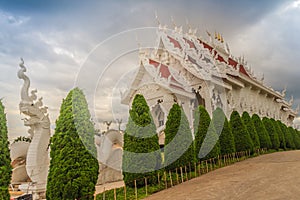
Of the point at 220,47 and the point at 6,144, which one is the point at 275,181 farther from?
the point at 220,47

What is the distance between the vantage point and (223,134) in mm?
13578

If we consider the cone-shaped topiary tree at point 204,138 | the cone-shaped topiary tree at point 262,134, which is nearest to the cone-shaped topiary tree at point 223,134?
the cone-shaped topiary tree at point 204,138

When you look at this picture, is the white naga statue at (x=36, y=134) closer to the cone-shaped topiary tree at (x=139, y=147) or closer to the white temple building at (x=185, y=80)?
the cone-shaped topiary tree at (x=139, y=147)

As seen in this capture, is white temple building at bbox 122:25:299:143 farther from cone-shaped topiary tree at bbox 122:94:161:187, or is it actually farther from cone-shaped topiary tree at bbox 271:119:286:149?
cone-shaped topiary tree at bbox 122:94:161:187

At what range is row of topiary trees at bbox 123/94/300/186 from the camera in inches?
347

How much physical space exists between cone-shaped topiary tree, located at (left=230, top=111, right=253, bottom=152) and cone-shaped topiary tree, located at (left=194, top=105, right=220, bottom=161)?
278 centimetres

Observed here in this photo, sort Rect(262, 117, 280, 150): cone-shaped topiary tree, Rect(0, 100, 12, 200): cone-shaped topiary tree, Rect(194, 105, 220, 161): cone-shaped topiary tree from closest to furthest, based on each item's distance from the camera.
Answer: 1. Rect(0, 100, 12, 200): cone-shaped topiary tree
2. Rect(194, 105, 220, 161): cone-shaped topiary tree
3. Rect(262, 117, 280, 150): cone-shaped topiary tree

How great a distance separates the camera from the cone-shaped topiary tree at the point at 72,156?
6.11 meters

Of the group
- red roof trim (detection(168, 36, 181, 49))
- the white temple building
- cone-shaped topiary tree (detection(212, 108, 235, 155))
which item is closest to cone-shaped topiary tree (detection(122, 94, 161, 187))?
cone-shaped topiary tree (detection(212, 108, 235, 155))

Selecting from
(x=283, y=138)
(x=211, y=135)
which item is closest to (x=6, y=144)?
(x=211, y=135)

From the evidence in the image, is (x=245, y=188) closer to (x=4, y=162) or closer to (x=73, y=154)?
(x=73, y=154)

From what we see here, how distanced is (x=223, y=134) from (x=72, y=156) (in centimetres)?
917

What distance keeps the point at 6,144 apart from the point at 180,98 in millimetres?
13559

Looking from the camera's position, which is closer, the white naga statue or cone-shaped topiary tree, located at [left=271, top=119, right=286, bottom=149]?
the white naga statue
